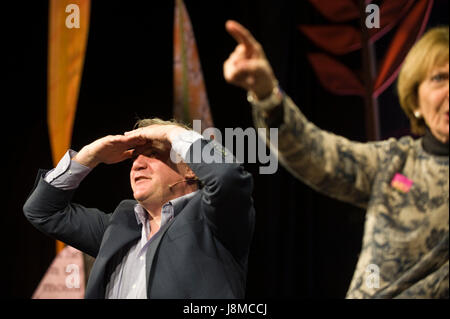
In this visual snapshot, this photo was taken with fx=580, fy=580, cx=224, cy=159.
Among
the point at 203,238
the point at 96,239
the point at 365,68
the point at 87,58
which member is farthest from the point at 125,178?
the point at 365,68

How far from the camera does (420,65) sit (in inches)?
48.5

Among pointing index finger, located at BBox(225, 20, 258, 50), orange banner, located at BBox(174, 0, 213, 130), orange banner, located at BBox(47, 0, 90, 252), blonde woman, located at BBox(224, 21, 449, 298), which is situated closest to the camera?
pointing index finger, located at BBox(225, 20, 258, 50)

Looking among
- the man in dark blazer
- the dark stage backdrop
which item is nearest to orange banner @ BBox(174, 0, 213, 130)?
the dark stage backdrop

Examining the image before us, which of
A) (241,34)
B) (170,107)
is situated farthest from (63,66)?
(241,34)

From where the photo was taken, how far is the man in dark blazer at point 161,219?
141cm

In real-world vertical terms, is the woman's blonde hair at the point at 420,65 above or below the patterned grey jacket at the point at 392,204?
above

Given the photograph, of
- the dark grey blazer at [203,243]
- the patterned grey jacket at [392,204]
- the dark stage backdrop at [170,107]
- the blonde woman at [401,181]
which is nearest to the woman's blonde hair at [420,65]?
the blonde woman at [401,181]

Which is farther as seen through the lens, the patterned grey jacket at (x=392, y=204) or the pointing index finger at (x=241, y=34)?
the patterned grey jacket at (x=392, y=204)

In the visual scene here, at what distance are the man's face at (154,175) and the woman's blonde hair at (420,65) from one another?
0.66 metres

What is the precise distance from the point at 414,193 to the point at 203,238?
55cm

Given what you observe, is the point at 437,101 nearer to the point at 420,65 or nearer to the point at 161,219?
the point at 420,65

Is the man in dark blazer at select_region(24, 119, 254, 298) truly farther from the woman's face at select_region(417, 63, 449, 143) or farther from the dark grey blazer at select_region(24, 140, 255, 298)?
the woman's face at select_region(417, 63, 449, 143)

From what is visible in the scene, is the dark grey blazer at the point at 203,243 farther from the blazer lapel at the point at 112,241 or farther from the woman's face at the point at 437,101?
the woman's face at the point at 437,101

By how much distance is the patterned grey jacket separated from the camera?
45.4 inches
